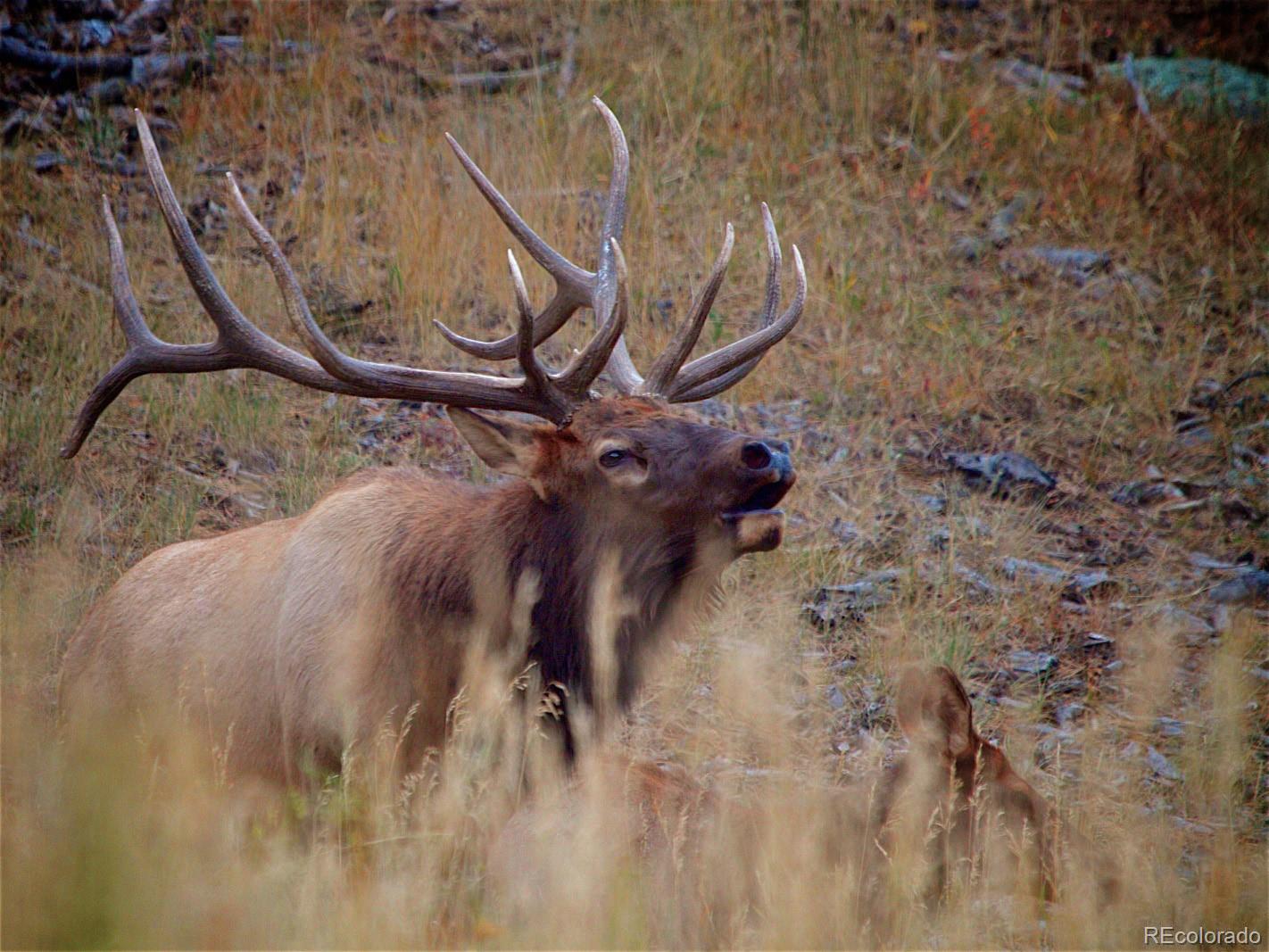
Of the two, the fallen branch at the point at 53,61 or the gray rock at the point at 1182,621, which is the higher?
the fallen branch at the point at 53,61

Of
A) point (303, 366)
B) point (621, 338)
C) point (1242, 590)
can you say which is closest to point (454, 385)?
point (303, 366)

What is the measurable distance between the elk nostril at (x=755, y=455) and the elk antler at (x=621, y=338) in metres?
0.53

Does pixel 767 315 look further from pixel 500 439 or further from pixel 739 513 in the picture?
pixel 500 439

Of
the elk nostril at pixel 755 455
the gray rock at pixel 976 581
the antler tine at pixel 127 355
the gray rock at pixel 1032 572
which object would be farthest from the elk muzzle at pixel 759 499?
the gray rock at pixel 1032 572

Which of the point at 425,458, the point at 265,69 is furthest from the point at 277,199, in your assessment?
the point at 425,458

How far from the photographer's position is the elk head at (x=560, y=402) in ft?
12.9

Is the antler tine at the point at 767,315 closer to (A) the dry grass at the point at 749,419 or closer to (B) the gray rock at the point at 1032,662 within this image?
(A) the dry grass at the point at 749,419

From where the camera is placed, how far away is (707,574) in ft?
13.5

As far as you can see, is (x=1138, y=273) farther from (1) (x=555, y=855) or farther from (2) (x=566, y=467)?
(1) (x=555, y=855)

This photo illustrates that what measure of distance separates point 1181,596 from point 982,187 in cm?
368

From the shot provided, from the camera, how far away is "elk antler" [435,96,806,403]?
174 inches

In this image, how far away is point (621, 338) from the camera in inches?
175

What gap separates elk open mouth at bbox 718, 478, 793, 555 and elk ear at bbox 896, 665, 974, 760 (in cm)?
61

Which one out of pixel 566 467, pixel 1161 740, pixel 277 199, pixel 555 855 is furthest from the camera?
pixel 277 199
